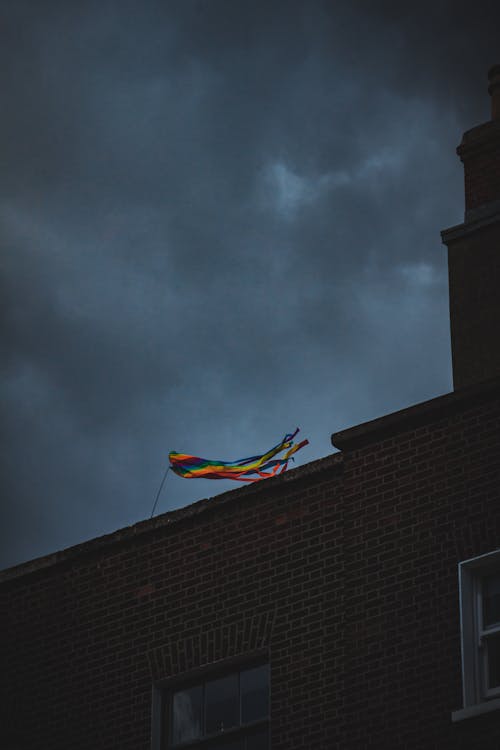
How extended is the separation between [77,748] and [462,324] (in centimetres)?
647

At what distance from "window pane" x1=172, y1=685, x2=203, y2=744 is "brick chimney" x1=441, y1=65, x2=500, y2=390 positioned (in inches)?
179

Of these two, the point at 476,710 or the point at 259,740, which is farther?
the point at 259,740

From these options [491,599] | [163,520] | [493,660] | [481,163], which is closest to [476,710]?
[493,660]

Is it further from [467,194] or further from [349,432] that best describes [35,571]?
[467,194]

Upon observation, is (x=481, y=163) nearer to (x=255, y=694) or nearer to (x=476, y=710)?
(x=255, y=694)

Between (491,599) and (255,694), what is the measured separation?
284 cm

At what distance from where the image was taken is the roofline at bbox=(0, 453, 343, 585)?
17.0 m

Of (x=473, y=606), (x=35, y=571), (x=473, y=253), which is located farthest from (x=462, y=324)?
(x=35, y=571)

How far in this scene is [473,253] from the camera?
1859 centimetres

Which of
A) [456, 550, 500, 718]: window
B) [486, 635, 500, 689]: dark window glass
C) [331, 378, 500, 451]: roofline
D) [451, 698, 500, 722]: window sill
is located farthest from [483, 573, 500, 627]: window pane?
[331, 378, 500, 451]: roofline

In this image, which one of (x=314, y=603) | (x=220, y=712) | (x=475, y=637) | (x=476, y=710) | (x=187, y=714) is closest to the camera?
(x=476, y=710)

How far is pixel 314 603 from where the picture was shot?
53.5ft

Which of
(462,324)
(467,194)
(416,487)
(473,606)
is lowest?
(473,606)

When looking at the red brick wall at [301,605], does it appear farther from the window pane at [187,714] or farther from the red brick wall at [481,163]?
the red brick wall at [481,163]
